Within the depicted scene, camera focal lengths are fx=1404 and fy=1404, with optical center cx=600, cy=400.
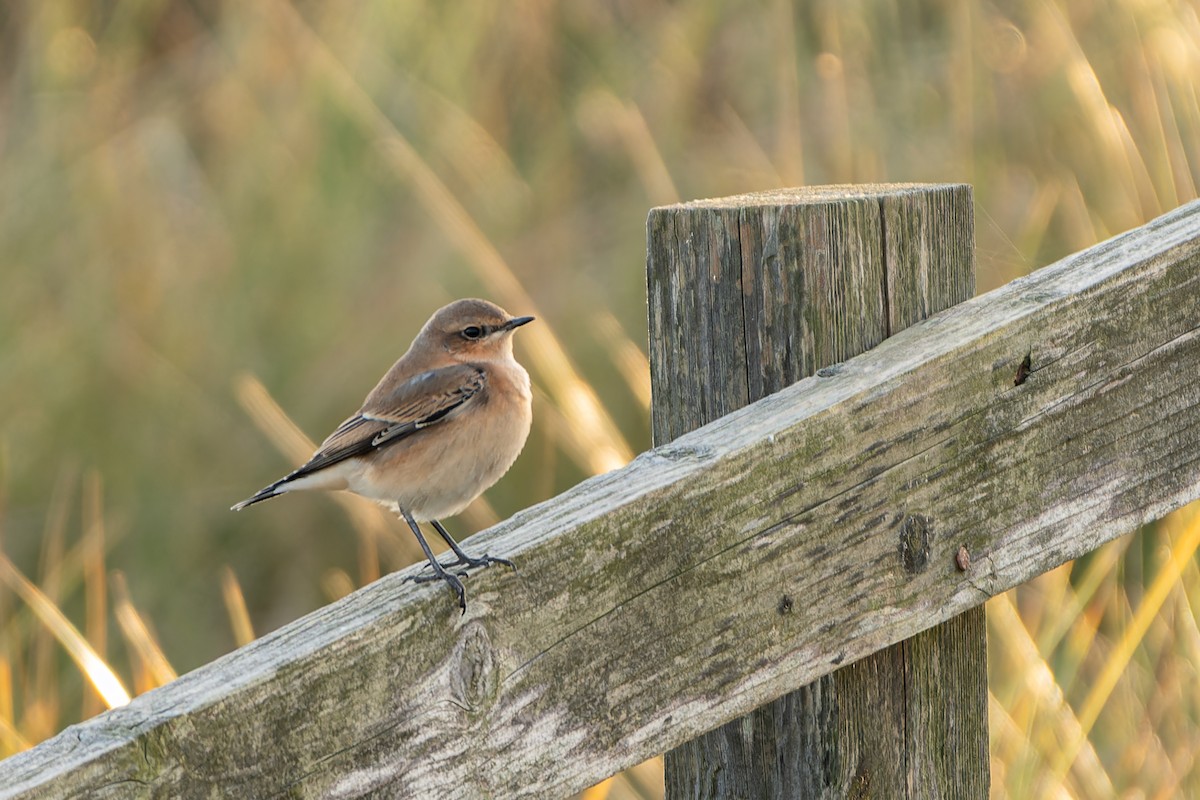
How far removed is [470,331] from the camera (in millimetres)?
3404

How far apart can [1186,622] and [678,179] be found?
3.08m

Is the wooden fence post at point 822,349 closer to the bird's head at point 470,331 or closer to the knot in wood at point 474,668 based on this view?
the knot in wood at point 474,668

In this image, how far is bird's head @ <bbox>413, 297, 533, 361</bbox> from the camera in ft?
11.1

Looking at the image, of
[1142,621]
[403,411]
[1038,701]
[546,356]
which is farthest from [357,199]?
[1142,621]

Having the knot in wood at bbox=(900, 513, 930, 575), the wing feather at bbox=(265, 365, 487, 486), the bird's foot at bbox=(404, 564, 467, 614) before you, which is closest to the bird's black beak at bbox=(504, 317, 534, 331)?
the wing feather at bbox=(265, 365, 487, 486)

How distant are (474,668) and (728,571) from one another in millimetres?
321

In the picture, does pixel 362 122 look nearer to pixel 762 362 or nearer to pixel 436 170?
pixel 436 170

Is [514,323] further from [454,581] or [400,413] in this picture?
[454,581]

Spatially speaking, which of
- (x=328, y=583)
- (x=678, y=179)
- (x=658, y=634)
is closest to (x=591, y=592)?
(x=658, y=634)

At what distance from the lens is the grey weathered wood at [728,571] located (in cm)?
129

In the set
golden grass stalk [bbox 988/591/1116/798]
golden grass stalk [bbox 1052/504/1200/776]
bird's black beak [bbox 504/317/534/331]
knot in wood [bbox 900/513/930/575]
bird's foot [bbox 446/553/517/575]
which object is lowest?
golden grass stalk [bbox 988/591/1116/798]

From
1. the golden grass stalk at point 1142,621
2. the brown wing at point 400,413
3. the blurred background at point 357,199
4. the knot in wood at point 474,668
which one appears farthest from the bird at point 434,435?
the knot in wood at point 474,668

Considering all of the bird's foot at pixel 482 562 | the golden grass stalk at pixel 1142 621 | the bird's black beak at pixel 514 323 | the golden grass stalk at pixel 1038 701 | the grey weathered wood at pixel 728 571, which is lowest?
the golden grass stalk at pixel 1038 701

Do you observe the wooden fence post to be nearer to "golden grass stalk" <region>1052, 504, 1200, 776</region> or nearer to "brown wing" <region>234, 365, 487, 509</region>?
"golden grass stalk" <region>1052, 504, 1200, 776</region>
